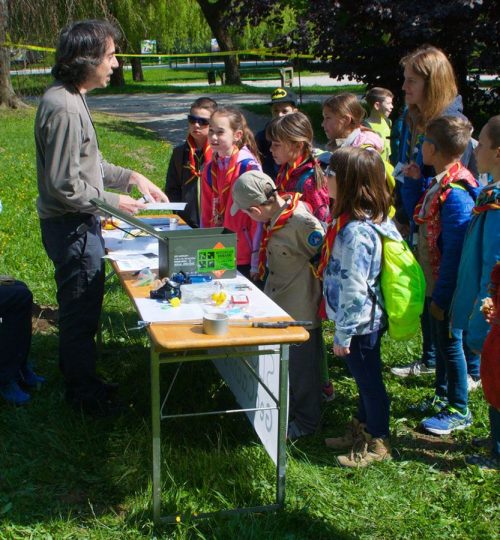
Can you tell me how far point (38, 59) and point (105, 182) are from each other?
10127 mm

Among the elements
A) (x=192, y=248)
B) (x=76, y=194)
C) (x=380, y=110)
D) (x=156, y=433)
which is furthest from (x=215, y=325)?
(x=380, y=110)

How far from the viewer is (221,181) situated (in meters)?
4.59

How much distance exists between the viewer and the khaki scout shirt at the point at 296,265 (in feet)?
12.3

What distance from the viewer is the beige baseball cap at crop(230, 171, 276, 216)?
144 inches

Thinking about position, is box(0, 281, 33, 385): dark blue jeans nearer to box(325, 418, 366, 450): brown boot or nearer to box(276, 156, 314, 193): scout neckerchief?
box(276, 156, 314, 193): scout neckerchief

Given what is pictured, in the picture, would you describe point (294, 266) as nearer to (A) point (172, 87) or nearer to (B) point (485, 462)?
(B) point (485, 462)

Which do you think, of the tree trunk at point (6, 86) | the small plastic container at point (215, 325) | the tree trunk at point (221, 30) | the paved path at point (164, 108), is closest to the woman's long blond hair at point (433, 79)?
the small plastic container at point (215, 325)

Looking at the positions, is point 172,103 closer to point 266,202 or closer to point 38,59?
point 38,59

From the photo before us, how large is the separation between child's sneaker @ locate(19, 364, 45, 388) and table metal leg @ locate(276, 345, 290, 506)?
6.16ft

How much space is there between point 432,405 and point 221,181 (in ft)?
5.99

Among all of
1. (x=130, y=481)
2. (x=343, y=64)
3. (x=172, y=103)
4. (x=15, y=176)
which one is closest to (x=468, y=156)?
(x=130, y=481)

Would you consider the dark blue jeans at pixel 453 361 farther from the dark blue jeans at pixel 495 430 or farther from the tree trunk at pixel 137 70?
the tree trunk at pixel 137 70

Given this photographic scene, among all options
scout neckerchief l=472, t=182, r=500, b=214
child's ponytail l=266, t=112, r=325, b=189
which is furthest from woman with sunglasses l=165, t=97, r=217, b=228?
scout neckerchief l=472, t=182, r=500, b=214

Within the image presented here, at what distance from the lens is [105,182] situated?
4539mm
